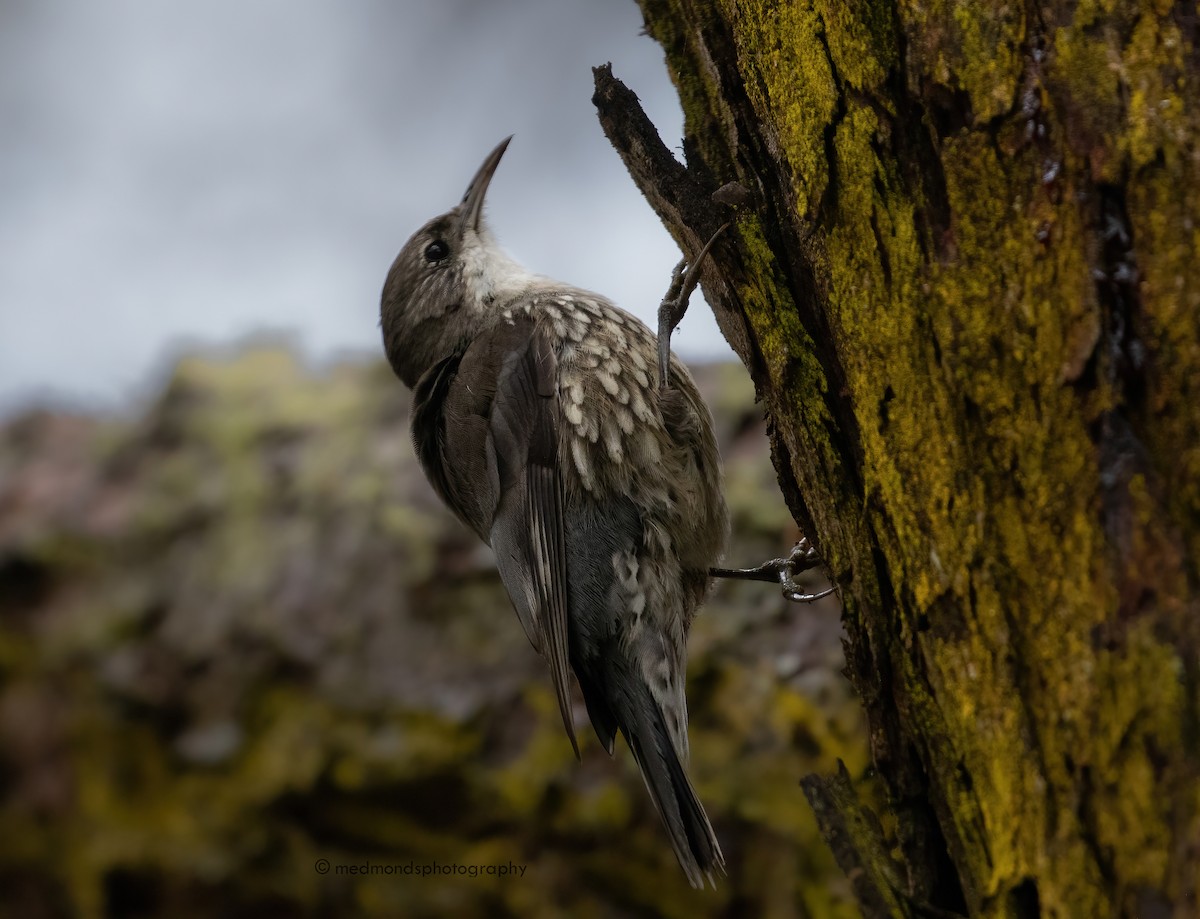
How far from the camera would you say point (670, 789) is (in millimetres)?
2781

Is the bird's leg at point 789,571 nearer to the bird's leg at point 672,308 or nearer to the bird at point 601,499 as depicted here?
the bird at point 601,499

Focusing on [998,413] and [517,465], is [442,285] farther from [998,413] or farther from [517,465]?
[998,413]

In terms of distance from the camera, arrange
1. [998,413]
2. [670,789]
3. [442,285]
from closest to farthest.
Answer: [998,413] → [670,789] → [442,285]

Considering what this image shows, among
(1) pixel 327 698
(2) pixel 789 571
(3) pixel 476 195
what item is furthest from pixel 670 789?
(3) pixel 476 195

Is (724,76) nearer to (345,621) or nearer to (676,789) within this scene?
(676,789)

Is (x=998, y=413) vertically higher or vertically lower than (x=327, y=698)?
lower

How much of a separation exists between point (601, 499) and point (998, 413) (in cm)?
173

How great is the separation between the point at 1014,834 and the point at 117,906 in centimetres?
370

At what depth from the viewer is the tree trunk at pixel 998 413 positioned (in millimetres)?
1193

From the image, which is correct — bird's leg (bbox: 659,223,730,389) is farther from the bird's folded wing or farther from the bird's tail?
the bird's tail

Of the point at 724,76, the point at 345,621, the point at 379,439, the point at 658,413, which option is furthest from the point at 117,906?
the point at 724,76

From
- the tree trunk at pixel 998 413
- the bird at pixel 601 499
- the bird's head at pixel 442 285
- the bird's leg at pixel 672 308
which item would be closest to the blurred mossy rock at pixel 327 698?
the bird at pixel 601 499

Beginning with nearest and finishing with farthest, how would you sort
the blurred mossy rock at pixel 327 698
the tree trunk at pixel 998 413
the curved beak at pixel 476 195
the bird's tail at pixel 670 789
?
the tree trunk at pixel 998 413 → the bird's tail at pixel 670 789 → the blurred mossy rock at pixel 327 698 → the curved beak at pixel 476 195

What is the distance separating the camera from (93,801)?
4160mm
